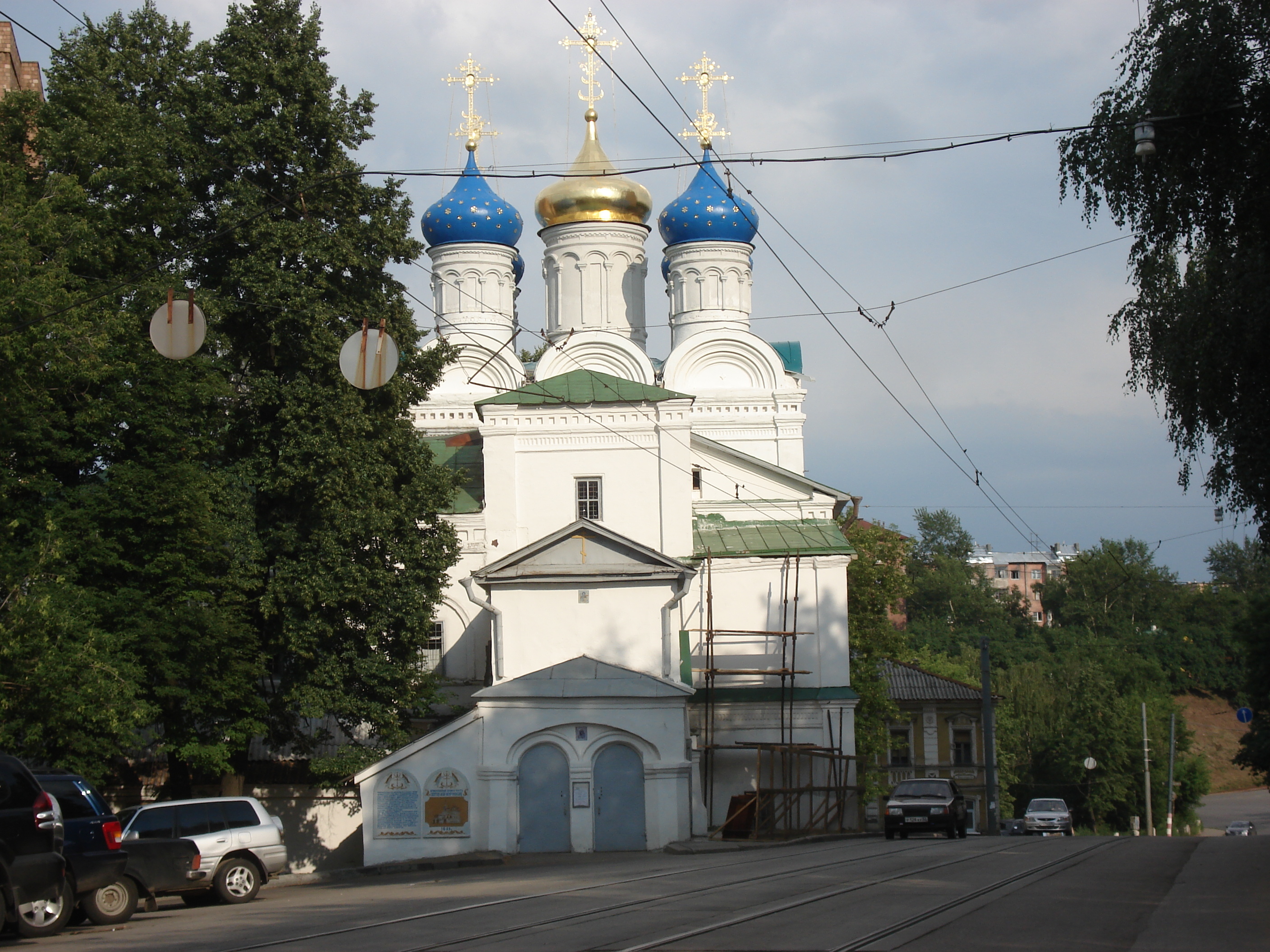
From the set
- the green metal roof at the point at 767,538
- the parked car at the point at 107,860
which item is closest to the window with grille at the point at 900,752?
the green metal roof at the point at 767,538

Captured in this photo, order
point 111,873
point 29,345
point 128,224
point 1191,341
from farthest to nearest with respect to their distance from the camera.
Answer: point 128,224 < point 29,345 < point 1191,341 < point 111,873

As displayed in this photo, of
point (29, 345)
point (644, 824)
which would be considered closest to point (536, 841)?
point (644, 824)

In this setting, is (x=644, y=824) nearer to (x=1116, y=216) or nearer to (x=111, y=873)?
(x=111, y=873)

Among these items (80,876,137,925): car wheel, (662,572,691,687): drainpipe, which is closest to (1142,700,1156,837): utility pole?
(662,572,691,687): drainpipe

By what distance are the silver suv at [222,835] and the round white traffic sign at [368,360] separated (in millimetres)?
6148

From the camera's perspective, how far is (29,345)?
17.5 metres

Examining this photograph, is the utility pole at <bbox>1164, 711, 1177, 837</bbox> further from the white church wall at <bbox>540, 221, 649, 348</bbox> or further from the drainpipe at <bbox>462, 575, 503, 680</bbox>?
the drainpipe at <bbox>462, 575, 503, 680</bbox>

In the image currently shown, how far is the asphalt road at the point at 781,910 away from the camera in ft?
30.6

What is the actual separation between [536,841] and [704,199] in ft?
78.4

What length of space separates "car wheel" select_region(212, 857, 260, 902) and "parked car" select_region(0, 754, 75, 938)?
4565 mm

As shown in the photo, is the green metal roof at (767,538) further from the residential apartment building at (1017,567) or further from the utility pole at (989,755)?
the residential apartment building at (1017,567)

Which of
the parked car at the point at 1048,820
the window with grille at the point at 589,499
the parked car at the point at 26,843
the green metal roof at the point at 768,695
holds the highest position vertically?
the window with grille at the point at 589,499

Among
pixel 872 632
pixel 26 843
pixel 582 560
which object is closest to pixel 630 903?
pixel 26 843

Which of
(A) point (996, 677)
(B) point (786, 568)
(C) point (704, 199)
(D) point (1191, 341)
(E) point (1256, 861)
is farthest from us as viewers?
(A) point (996, 677)
